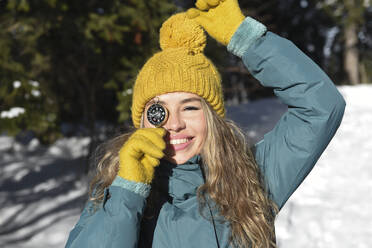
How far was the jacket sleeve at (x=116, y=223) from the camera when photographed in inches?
59.9

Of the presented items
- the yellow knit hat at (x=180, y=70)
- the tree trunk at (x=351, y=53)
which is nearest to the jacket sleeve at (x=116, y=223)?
the yellow knit hat at (x=180, y=70)

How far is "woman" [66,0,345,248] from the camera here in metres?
1.61

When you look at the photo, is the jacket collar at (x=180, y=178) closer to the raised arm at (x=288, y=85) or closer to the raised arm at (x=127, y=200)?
the raised arm at (x=127, y=200)

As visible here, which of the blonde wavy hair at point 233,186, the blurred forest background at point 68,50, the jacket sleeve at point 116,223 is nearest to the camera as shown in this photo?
the jacket sleeve at point 116,223

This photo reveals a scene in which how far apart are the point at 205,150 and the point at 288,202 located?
516 cm

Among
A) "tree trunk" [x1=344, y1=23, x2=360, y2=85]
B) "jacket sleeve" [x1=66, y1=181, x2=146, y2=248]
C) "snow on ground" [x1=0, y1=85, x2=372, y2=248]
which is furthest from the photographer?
"tree trunk" [x1=344, y1=23, x2=360, y2=85]

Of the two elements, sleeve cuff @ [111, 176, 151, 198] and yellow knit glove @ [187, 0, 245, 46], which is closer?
sleeve cuff @ [111, 176, 151, 198]

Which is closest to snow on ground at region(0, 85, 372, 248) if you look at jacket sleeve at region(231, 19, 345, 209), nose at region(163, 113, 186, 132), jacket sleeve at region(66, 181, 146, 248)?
jacket sleeve at region(231, 19, 345, 209)

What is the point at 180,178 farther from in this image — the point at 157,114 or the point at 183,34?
the point at 183,34

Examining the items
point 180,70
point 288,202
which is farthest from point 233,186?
point 288,202

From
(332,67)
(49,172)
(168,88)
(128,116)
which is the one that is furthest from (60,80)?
(332,67)

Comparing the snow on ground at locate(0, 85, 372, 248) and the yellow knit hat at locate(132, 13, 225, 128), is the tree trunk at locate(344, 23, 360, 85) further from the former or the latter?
the yellow knit hat at locate(132, 13, 225, 128)

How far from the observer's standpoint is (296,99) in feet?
5.45

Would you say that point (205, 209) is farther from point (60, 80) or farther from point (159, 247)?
point (60, 80)
